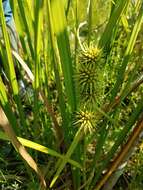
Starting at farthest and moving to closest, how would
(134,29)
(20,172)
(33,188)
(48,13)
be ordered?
(20,172), (33,188), (134,29), (48,13)

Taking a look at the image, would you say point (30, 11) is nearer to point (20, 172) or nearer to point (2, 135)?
point (2, 135)

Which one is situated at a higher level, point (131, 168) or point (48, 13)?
point (48, 13)

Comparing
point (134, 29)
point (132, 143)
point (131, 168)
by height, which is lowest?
point (131, 168)

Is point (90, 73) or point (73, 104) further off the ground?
point (90, 73)

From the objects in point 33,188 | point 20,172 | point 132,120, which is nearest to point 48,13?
point 132,120

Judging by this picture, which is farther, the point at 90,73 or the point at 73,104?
the point at 73,104

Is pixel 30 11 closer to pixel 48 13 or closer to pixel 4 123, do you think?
pixel 48 13

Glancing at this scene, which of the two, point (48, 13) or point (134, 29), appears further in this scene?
point (134, 29)

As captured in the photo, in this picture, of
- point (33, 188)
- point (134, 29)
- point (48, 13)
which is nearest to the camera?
point (48, 13)
